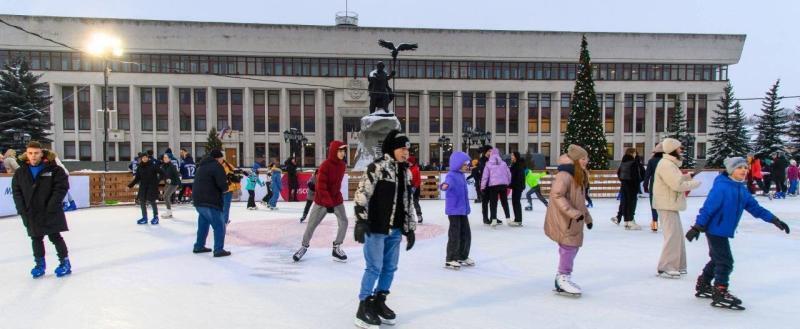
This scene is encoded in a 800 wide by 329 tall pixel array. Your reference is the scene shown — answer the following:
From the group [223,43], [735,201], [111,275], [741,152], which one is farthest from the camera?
[223,43]

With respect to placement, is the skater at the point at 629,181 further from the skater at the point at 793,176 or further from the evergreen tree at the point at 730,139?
the evergreen tree at the point at 730,139

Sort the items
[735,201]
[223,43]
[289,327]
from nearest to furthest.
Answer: [289,327]
[735,201]
[223,43]

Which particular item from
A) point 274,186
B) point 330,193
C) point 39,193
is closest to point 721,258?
point 330,193

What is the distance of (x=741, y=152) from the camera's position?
130 feet

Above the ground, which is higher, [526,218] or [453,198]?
[453,198]

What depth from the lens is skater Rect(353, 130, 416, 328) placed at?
396 centimetres

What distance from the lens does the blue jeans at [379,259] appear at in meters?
4.00

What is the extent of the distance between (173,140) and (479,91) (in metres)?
32.8

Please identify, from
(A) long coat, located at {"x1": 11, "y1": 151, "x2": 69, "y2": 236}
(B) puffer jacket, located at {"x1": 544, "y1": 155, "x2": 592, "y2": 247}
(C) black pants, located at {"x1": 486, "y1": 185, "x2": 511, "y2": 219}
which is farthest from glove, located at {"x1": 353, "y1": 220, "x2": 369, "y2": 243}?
(C) black pants, located at {"x1": 486, "y1": 185, "x2": 511, "y2": 219}

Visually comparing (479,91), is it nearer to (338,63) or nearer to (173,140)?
A: (338,63)

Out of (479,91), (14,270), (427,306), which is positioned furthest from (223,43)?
(427,306)

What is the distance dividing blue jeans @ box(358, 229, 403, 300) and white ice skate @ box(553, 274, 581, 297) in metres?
1.95

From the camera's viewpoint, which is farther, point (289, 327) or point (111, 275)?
point (111, 275)

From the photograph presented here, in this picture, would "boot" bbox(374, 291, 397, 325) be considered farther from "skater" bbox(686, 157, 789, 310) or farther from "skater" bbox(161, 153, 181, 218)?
"skater" bbox(161, 153, 181, 218)
